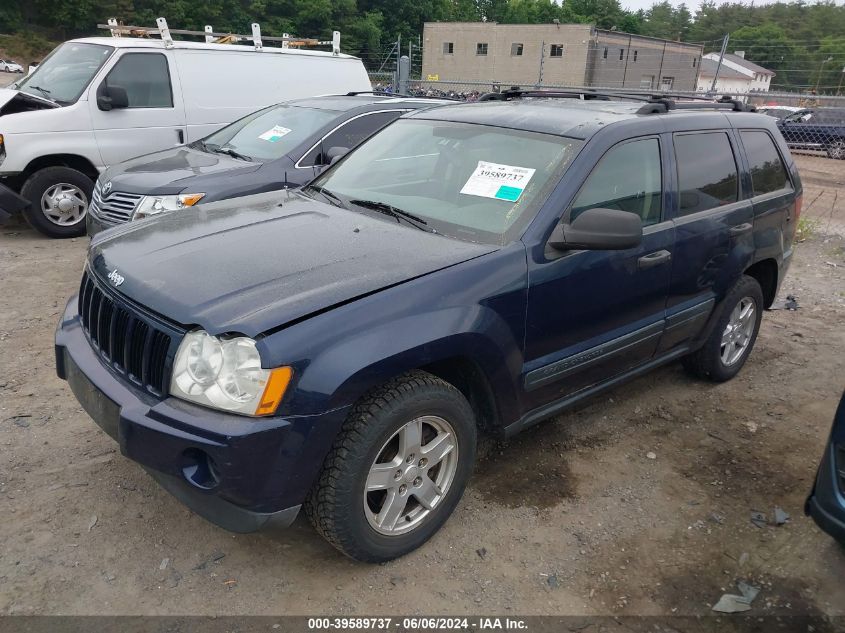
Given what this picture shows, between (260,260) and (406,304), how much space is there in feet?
2.21

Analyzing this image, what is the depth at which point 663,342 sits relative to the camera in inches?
149

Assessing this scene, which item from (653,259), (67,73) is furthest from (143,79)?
(653,259)

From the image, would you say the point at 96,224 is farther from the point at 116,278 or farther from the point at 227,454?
the point at 227,454

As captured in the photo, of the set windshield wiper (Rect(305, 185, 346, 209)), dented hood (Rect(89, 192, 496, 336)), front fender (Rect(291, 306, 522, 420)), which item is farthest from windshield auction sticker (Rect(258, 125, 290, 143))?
front fender (Rect(291, 306, 522, 420))

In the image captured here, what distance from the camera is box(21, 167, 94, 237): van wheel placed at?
7.01 metres

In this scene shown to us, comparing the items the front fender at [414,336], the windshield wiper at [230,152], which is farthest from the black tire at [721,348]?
the windshield wiper at [230,152]

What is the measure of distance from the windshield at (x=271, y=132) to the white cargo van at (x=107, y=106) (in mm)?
1191

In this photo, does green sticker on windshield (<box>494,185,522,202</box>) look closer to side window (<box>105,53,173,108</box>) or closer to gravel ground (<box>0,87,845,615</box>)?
gravel ground (<box>0,87,845,615</box>)

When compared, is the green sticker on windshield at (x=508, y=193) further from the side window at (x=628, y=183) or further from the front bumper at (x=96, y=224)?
the front bumper at (x=96, y=224)

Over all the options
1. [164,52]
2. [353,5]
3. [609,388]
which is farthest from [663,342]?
[353,5]

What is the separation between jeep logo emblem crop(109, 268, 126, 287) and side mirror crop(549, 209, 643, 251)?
6.27 feet

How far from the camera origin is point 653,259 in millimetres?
3424

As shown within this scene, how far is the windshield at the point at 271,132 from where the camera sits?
6195mm

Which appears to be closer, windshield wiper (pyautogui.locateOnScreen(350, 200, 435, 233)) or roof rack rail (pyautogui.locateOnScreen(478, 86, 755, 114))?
windshield wiper (pyautogui.locateOnScreen(350, 200, 435, 233))
